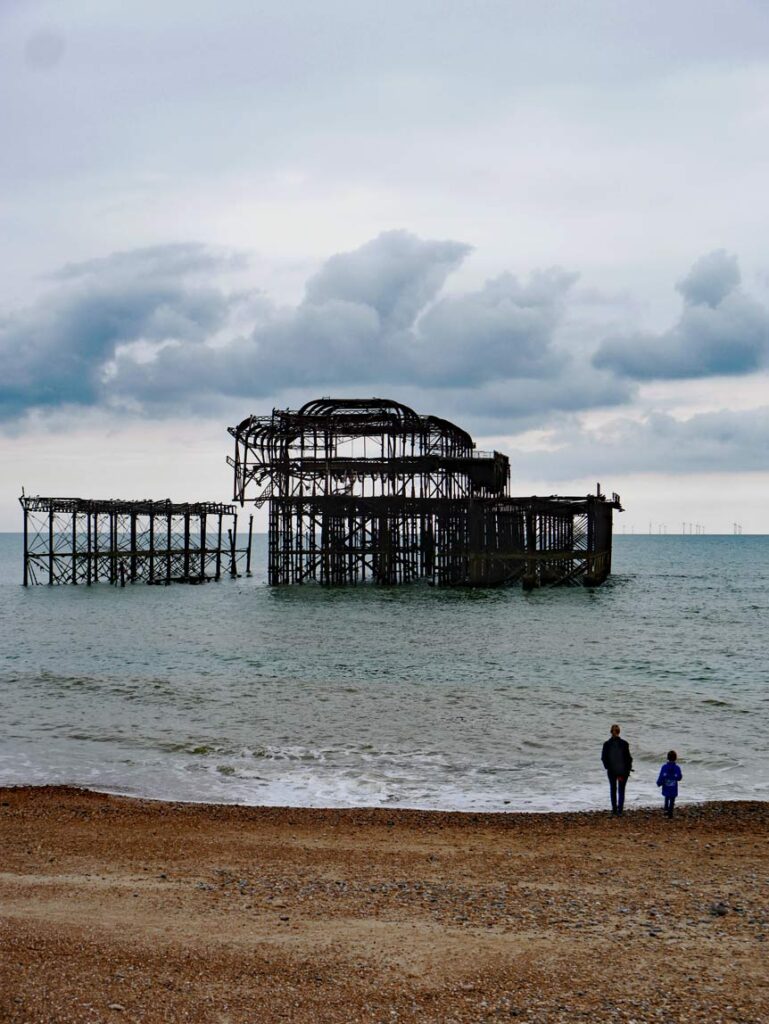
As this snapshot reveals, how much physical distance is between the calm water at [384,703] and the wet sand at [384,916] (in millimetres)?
2153

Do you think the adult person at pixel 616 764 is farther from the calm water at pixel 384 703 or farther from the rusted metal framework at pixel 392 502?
the rusted metal framework at pixel 392 502

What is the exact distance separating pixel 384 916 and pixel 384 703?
1489cm

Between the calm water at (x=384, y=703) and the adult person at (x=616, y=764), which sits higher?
the adult person at (x=616, y=764)

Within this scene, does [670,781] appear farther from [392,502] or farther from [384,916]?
[392,502]

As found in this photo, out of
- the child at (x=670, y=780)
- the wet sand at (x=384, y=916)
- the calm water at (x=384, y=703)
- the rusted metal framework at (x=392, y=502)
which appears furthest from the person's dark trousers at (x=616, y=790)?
the rusted metal framework at (x=392, y=502)

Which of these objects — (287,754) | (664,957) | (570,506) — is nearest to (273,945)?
(664,957)

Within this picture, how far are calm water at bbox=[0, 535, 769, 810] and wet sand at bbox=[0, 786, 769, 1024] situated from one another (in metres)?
2.15

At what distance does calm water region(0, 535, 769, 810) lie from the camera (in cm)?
1748

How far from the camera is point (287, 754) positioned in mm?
19391

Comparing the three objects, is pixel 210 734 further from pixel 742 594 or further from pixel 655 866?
pixel 742 594

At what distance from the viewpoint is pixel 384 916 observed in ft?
33.0

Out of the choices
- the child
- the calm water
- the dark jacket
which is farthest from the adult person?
the calm water

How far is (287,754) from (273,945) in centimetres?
1029

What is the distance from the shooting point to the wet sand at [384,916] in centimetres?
806
